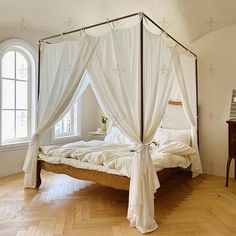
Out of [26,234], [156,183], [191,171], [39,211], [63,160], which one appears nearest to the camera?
[26,234]

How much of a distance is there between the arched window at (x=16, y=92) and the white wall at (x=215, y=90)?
3.05m

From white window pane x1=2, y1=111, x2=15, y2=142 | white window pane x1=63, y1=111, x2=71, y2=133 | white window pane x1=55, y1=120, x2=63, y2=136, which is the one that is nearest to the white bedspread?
white window pane x1=2, y1=111, x2=15, y2=142

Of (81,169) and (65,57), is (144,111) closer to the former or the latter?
(81,169)

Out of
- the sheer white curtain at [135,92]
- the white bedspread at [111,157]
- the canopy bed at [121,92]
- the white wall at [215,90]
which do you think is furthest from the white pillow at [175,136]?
the sheer white curtain at [135,92]

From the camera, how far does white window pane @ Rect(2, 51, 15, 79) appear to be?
13.4ft

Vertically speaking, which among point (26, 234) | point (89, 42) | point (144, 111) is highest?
point (89, 42)

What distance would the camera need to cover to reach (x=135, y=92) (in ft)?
8.11

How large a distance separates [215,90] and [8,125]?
3.65m

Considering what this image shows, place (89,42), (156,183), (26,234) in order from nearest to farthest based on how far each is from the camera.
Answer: (26,234) → (156,183) → (89,42)

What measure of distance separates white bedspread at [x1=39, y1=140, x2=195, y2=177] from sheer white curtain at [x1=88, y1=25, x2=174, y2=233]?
23cm

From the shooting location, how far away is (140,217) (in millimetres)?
2271

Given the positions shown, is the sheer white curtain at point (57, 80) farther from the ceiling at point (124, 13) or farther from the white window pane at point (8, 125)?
the white window pane at point (8, 125)

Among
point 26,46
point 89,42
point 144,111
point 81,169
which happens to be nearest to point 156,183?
point 144,111

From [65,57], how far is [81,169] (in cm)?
143
